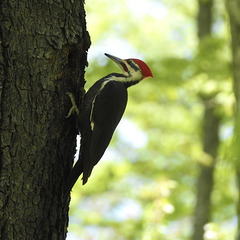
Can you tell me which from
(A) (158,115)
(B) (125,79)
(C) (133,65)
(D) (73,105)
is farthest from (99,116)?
(A) (158,115)

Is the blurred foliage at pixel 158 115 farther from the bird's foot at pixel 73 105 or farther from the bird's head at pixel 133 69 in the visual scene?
the bird's foot at pixel 73 105

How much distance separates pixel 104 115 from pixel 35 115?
783 mm

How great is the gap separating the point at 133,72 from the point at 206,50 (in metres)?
2.86

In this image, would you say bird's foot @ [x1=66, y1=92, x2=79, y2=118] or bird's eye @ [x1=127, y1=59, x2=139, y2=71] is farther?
bird's eye @ [x1=127, y1=59, x2=139, y2=71]

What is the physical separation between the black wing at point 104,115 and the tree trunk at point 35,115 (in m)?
0.33

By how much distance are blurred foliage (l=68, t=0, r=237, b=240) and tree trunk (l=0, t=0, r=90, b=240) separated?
11.2ft

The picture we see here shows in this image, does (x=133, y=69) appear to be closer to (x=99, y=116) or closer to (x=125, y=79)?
(x=125, y=79)

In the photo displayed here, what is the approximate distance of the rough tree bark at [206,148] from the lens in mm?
7480

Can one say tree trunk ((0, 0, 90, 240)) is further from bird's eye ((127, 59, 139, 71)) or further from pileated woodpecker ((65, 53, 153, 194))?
bird's eye ((127, 59, 139, 71))

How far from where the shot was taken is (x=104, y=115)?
2.99 m

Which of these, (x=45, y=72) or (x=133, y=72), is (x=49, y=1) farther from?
(x=133, y=72)

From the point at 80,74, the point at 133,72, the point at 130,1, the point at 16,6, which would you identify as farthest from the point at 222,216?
the point at 16,6

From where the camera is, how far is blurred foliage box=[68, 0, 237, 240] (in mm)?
6051

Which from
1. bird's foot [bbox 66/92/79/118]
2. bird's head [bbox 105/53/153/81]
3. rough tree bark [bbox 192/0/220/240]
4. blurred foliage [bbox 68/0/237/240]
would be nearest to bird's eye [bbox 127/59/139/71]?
bird's head [bbox 105/53/153/81]
